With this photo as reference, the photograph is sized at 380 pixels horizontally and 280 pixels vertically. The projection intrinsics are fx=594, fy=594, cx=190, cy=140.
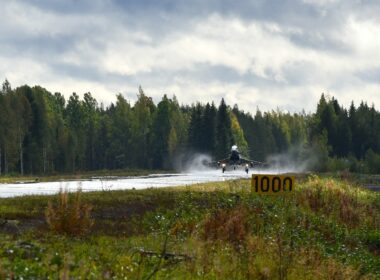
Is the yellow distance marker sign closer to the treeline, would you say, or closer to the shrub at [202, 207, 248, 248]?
→ the shrub at [202, 207, 248, 248]

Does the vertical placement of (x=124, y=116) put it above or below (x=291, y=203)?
above

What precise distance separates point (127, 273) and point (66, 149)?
101 meters

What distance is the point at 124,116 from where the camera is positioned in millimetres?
125250

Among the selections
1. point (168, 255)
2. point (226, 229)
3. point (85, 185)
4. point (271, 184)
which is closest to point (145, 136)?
point (85, 185)

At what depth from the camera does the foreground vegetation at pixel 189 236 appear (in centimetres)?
979

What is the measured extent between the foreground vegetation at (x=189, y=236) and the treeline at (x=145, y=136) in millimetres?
65813

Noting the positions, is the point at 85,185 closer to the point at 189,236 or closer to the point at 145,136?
the point at 189,236

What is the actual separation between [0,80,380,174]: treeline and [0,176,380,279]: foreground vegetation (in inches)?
2591

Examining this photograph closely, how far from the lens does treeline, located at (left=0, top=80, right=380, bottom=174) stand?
9025cm

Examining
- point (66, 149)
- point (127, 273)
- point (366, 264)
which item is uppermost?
point (66, 149)

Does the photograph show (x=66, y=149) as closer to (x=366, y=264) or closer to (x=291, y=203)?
(x=291, y=203)

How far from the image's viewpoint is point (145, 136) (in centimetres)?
12088

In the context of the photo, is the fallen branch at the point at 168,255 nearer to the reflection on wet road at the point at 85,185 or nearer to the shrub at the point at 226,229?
the shrub at the point at 226,229

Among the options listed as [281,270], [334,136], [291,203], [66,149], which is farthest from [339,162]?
[281,270]
